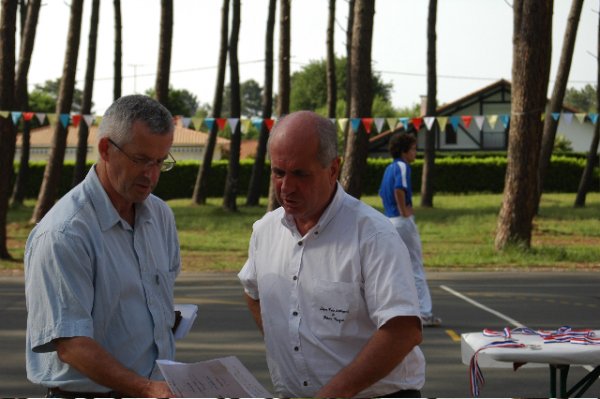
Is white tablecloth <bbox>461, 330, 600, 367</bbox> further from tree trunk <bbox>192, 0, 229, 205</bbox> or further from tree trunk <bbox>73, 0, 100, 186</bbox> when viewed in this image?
tree trunk <bbox>192, 0, 229, 205</bbox>

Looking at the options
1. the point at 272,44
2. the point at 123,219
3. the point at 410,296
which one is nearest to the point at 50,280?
the point at 123,219

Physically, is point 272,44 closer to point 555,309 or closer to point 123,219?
point 555,309

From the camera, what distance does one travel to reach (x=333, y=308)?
4.59 m

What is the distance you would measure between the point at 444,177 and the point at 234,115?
1818 centimetres

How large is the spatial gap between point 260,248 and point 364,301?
1.80ft

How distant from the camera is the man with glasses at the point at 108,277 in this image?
4359 millimetres

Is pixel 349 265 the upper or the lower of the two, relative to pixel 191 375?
upper

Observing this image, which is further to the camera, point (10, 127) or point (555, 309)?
point (10, 127)

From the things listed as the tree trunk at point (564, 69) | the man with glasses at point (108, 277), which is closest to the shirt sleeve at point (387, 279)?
the man with glasses at point (108, 277)

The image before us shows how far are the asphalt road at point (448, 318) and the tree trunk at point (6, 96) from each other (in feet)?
11.0

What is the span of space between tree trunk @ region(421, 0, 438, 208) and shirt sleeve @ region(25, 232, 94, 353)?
134 feet

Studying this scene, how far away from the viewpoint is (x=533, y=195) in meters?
26.1

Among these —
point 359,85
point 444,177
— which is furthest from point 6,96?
point 444,177

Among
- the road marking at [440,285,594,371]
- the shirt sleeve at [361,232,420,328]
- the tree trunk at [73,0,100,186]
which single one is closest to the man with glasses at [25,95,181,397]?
the shirt sleeve at [361,232,420,328]
